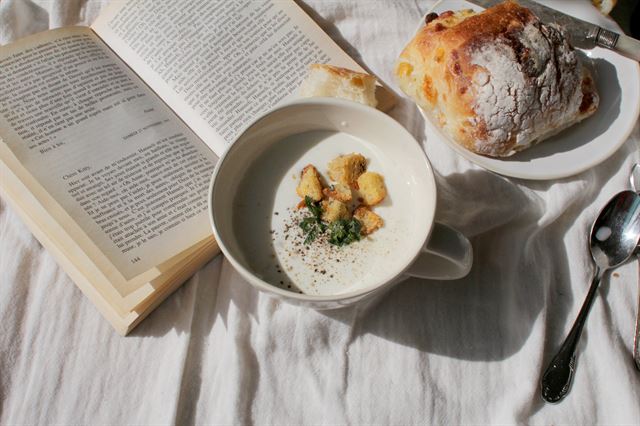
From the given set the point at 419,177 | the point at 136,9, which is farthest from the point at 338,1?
the point at 419,177

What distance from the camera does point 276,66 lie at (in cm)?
81

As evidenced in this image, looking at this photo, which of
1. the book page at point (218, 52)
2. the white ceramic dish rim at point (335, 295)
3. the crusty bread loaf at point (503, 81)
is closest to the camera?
the white ceramic dish rim at point (335, 295)

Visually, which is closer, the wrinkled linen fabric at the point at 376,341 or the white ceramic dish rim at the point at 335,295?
the white ceramic dish rim at the point at 335,295

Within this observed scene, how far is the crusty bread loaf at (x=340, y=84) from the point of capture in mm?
732

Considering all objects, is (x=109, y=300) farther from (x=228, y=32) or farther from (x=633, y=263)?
(x=633, y=263)

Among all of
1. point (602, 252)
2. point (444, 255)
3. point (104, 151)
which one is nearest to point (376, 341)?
point (444, 255)

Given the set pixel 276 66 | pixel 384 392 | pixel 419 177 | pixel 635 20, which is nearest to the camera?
pixel 419 177

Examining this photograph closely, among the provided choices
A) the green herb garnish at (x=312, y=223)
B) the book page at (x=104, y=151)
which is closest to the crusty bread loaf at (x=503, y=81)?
the green herb garnish at (x=312, y=223)

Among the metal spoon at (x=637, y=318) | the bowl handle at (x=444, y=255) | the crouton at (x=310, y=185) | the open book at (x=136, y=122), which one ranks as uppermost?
the open book at (x=136, y=122)

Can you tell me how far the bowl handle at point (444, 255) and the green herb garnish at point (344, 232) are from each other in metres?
0.07

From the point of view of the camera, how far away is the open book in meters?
0.70

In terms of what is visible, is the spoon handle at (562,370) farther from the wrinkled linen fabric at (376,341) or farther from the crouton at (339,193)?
the crouton at (339,193)

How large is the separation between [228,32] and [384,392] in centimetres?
59

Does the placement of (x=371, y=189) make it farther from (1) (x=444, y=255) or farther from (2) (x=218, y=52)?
(2) (x=218, y=52)
